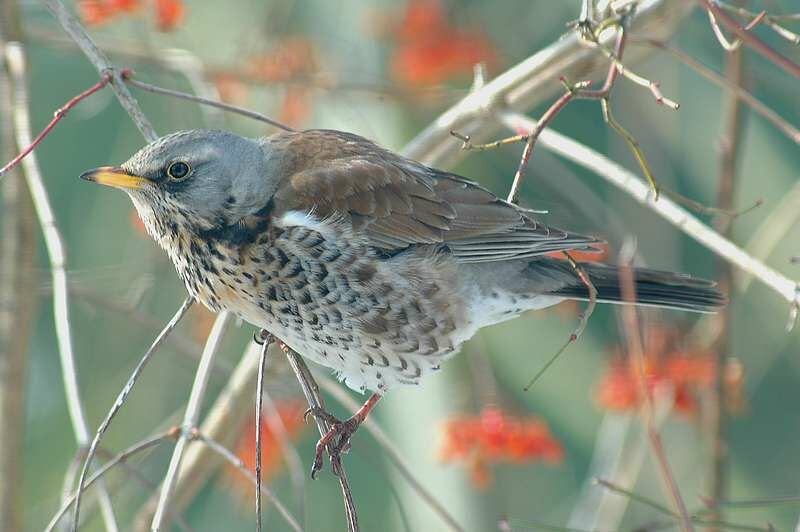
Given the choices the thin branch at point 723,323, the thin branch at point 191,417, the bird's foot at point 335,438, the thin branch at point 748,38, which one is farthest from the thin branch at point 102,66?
the thin branch at point 723,323

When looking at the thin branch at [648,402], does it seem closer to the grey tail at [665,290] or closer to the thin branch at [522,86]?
the grey tail at [665,290]

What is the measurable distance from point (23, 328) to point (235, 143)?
1.12 meters

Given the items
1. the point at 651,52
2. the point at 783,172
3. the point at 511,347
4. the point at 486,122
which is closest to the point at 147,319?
the point at 486,122

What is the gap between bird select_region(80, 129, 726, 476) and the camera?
9.45 ft

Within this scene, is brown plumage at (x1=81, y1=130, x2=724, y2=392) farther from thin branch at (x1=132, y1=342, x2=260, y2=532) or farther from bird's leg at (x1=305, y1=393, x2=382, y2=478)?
thin branch at (x1=132, y1=342, x2=260, y2=532)

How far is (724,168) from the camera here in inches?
160

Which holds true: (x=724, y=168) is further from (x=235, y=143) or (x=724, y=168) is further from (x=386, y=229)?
(x=235, y=143)

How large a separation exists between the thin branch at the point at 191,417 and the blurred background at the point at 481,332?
1.76 m

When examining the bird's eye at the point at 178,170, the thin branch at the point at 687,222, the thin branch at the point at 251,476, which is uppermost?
the thin branch at the point at 687,222

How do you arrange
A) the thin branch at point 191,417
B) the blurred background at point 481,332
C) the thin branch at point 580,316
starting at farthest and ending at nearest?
the blurred background at point 481,332
the thin branch at point 580,316
the thin branch at point 191,417

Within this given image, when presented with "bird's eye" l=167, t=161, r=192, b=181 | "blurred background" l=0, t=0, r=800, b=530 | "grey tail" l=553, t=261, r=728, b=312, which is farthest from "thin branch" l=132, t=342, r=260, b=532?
"grey tail" l=553, t=261, r=728, b=312

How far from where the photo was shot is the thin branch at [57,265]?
A: 8.71ft

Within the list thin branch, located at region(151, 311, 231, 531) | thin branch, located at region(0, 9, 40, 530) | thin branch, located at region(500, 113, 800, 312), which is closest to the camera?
thin branch, located at region(151, 311, 231, 531)

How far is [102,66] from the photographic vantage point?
9.00 ft
